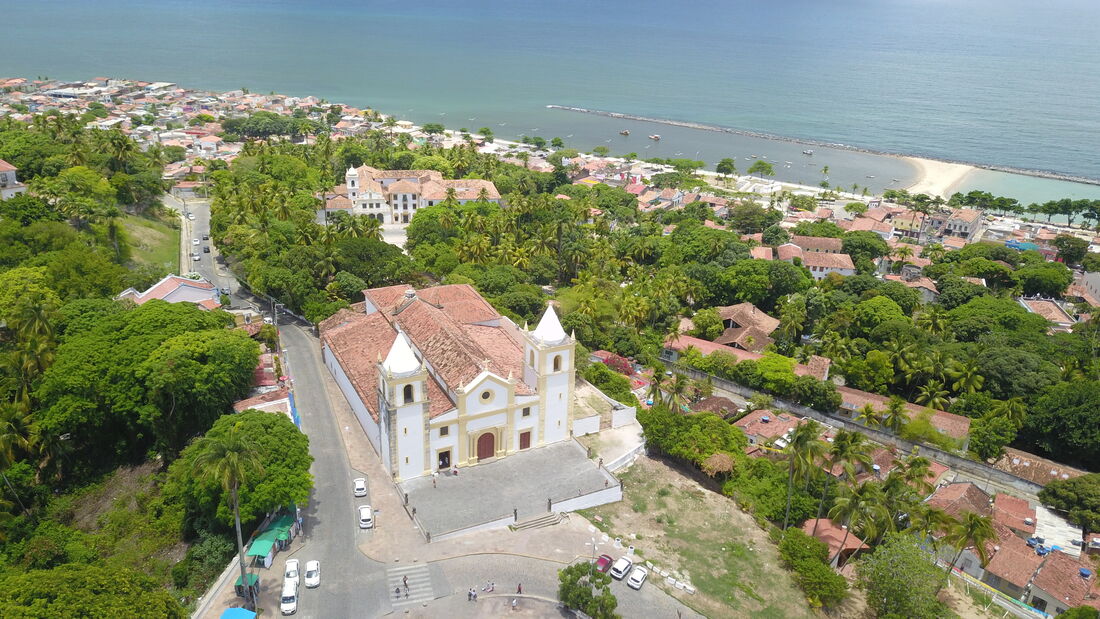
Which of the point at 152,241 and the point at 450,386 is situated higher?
the point at 450,386

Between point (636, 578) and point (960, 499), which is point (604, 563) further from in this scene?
point (960, 499)

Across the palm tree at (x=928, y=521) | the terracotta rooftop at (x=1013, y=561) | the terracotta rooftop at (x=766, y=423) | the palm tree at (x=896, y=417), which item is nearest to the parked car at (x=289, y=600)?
the palm tree at (x=928, y=521)

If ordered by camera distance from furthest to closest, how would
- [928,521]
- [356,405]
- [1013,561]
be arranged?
1. [356,405]
2. [1013,561]
3. [928,521]

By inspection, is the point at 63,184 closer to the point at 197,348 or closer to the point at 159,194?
the point at 159,194

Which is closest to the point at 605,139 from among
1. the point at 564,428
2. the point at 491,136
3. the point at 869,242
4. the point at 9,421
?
the point at 491,136

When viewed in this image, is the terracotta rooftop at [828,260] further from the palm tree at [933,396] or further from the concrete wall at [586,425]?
the concrete wall at [586,425]

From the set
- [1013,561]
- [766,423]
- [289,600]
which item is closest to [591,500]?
[289,600]
